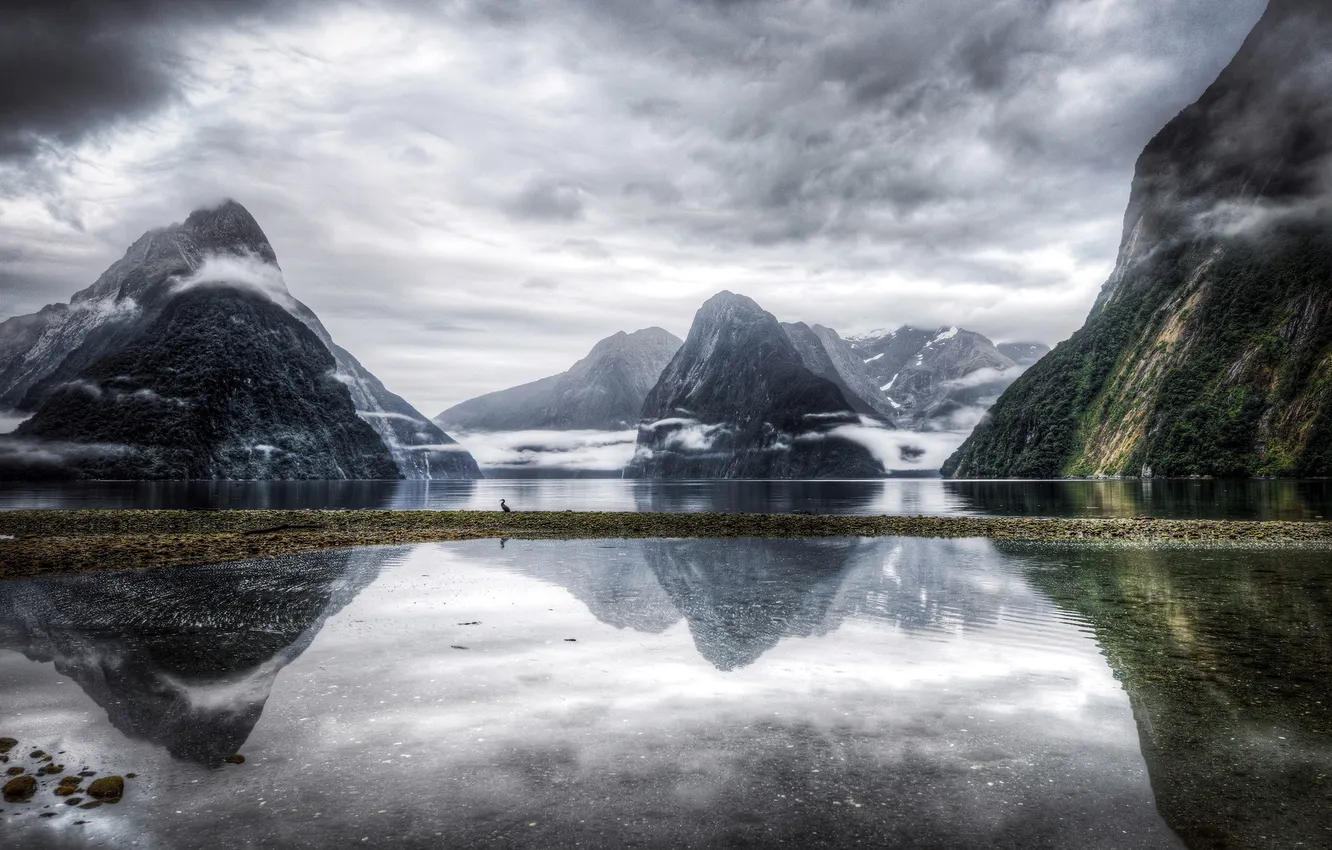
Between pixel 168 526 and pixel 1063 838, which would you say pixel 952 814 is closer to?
pixel 1063 838

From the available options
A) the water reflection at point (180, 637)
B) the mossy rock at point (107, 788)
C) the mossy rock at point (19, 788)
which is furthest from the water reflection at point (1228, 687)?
the mossy rock at point (19, 788)

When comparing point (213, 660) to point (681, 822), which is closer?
point (681, 822)

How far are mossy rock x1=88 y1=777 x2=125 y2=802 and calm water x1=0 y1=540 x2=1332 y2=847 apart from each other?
0.89 ft

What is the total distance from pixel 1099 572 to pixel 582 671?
932 inches

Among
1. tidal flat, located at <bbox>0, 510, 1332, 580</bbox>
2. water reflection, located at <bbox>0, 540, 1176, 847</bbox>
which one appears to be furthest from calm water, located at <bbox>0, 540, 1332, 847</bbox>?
tidal flat, located at <bbox>0, 510, 1332, 580</bbox>

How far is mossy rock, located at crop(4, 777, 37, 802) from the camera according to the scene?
28.8ft

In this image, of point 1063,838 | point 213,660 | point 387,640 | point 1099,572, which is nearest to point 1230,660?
point 1063,838

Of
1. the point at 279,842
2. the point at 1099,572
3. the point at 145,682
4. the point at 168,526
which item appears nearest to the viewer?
the point at 279,842

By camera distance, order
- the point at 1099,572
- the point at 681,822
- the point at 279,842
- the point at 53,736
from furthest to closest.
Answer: the point at 1099,572
the point at 53,736
the point at 681,822
the point at 279,842

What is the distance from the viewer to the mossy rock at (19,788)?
8783 millimetres

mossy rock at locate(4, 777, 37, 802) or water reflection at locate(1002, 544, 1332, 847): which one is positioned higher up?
mossy rock at locate(4, 777, 37, 802)

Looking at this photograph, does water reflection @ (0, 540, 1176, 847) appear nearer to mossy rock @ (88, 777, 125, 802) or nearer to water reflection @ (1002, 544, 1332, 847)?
mossy rock @ (88, 777, 125, 802)

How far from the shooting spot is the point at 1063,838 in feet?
26.1

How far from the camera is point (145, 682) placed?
45.1 ft
